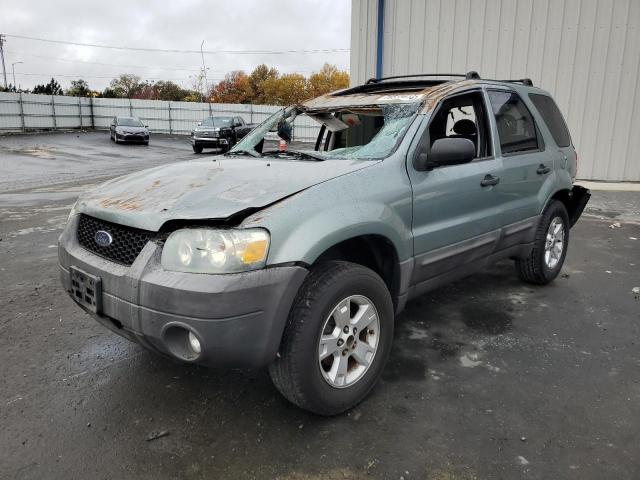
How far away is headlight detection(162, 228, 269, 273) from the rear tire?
121 inches

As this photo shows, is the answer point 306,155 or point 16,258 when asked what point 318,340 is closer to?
point 306,155

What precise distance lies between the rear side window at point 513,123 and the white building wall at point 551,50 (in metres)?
7.05

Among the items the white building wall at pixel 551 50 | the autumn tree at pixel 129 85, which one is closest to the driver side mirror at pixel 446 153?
the white building wall at pixel 551 50

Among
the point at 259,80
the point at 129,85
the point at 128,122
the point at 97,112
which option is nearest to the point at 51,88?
the point at 129,85

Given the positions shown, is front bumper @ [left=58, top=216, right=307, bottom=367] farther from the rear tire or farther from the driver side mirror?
the rear tire

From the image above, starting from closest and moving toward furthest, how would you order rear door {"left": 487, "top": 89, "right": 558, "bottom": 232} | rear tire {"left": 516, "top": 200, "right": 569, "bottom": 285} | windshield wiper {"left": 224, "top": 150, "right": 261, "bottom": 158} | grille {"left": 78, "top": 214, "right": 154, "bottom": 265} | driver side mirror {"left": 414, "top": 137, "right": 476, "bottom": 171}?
grille {"left": 78, "top": 214, "right": 154, "bottom": 265}, driver side mirror {"left": 414, "top": 137, "right": 476, "bottom": 171}, windshield wiper {"left": 224, "top": 150, "right": 261, "bottom": 158}, rear door {"left": 487, "top": 89, "right": 558, "bottom": 232}, rear tire {"left": 516, "top": 200, "right": 569, "bottom": 285}

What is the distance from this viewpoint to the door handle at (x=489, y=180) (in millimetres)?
3582

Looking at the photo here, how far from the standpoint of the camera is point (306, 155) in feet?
10.5

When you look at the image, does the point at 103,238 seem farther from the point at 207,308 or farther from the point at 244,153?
the point at 244,153

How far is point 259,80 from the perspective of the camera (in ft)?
240

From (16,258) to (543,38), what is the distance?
32.8ft

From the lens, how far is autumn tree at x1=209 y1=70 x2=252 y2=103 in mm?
71625

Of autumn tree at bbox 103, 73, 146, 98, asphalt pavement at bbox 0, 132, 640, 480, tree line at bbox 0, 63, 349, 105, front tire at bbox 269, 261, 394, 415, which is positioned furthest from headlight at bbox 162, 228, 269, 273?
autumn tree at bbox 103, 73, 146, 98

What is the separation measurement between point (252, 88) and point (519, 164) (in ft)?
237
